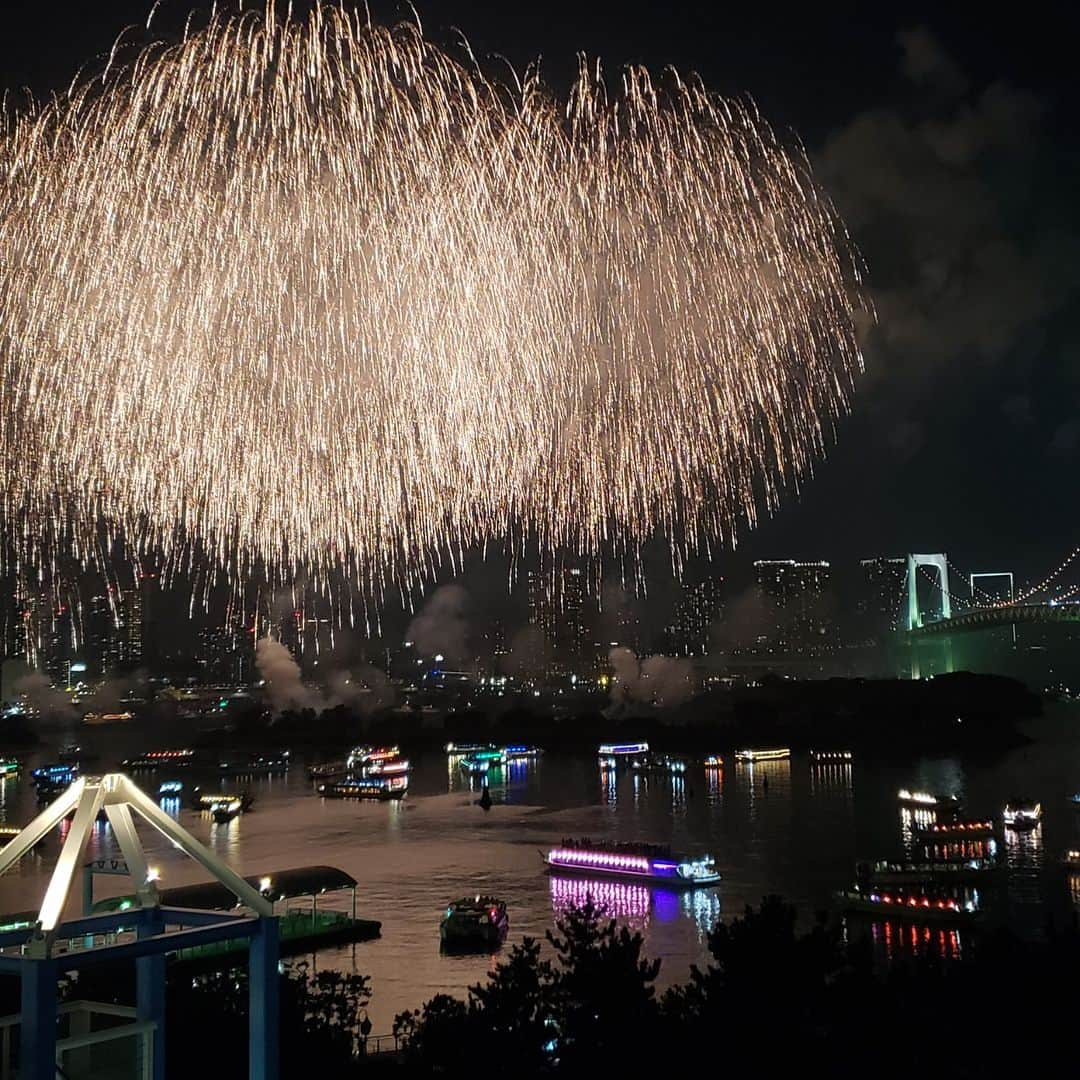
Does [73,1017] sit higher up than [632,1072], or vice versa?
[73,1017]

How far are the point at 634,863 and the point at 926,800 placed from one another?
954cm

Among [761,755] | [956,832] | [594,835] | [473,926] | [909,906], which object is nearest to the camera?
[473,926]

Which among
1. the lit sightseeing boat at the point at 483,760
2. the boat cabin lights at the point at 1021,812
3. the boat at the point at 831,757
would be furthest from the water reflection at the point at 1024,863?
the lit sightseeing boat at the point at 483,760

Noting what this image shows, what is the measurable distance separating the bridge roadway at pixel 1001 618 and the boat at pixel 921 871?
23.1m

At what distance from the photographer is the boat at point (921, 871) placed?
16.4 metres

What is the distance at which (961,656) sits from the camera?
5288cm

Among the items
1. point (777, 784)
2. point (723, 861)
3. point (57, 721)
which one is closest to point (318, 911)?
point (723, 861)

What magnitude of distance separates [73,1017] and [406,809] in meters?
24.4

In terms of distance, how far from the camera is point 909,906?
48.2 feet

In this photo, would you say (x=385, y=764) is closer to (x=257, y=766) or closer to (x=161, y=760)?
(x=257, y=766)

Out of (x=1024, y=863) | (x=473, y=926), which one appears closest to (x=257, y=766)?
(x=1024, y=863)

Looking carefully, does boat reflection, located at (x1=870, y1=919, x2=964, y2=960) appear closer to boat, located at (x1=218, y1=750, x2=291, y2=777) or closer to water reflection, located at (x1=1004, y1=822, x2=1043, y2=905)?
water reflection, located at (x1=1004, y1=822, x2=1043, y2=905)

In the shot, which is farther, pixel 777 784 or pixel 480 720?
pixel 480 720

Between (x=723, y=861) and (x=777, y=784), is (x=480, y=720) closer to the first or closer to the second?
(x=777, y=784)
